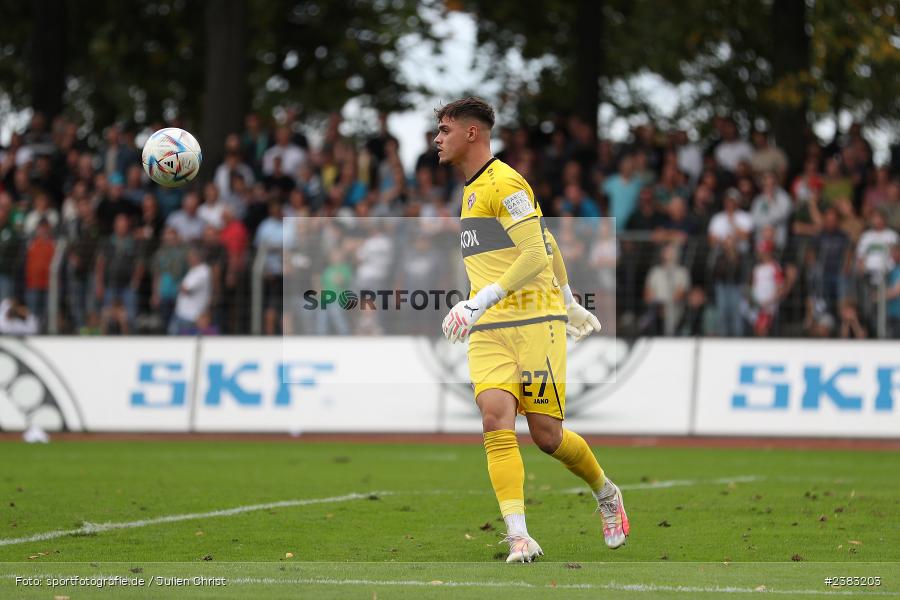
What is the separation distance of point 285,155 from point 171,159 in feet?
39.0

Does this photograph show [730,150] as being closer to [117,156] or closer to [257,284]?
[257,284]

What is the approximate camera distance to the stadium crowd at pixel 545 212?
18750mm

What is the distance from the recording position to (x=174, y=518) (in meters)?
10.2

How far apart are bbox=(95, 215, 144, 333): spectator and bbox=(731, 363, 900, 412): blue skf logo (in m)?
8.14

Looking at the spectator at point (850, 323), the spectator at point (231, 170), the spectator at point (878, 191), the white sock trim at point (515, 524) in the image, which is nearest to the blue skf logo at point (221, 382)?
the spectator at point (231, 170)

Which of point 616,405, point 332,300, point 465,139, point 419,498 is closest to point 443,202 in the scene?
point 332,300

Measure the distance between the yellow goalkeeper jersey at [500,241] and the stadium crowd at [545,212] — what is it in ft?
32.1

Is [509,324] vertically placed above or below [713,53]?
below

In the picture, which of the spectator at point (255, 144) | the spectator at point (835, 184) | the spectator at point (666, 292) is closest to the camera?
the spectator at point (666, 292)

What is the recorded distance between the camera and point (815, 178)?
812 inches

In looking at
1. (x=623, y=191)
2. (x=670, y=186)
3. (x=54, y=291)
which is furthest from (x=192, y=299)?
(x=670, y=186)

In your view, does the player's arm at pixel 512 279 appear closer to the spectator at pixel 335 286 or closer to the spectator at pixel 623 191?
the spectator at pixel 335 286

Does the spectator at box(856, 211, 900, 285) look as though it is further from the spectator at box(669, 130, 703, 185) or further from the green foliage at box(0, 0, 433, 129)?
the green foliage at box(0, 0, 433, 129)

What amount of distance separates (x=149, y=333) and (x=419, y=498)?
30.4 feet
